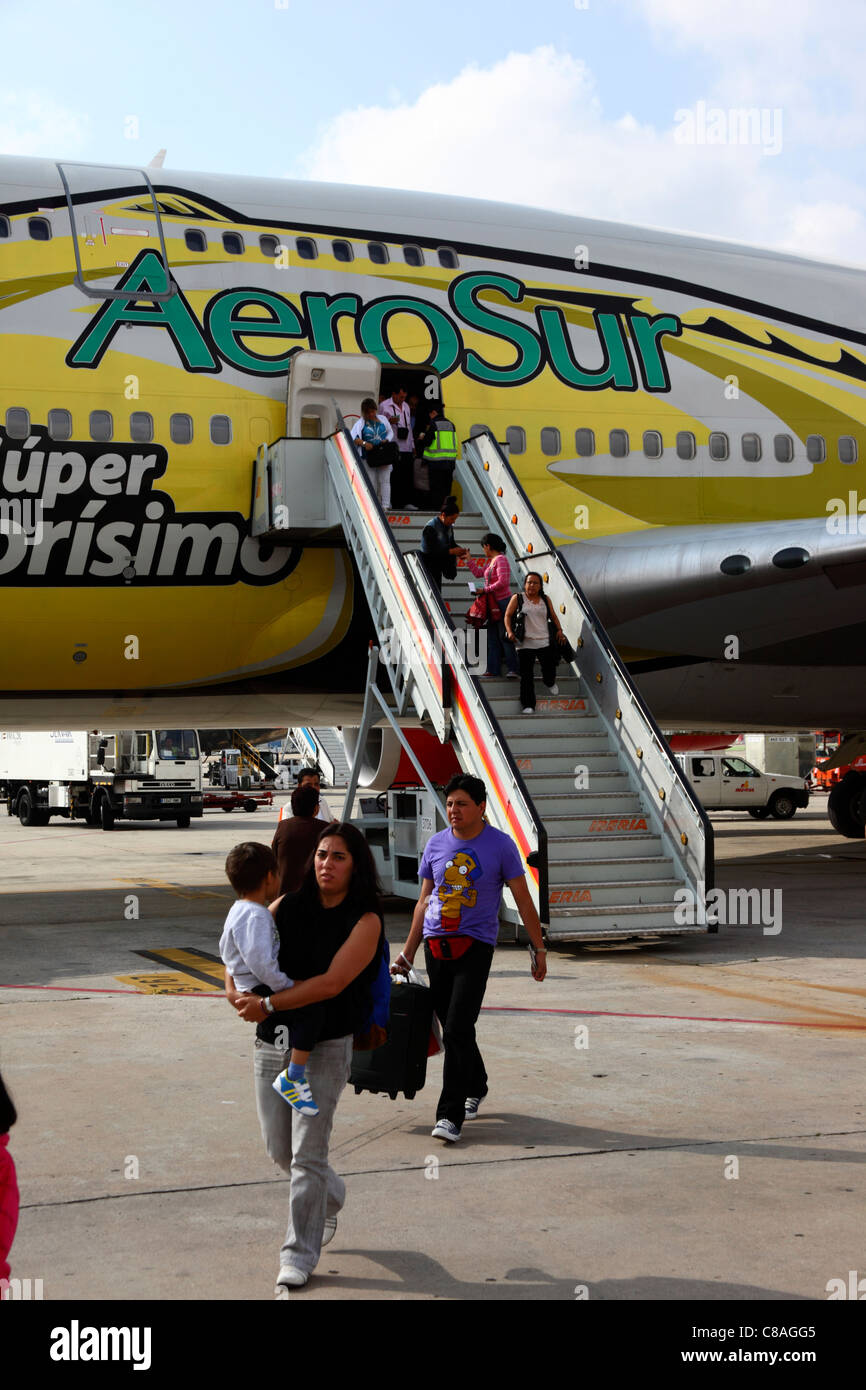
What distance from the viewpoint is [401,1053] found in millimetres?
6207

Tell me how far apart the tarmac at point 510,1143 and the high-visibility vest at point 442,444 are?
6.46 m

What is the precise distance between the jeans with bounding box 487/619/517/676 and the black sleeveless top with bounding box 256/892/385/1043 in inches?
374

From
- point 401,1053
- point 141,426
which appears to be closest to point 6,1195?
point 401,1053

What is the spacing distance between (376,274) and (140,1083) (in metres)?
10.9

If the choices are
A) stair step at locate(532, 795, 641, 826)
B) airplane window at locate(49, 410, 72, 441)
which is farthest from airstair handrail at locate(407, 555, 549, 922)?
airplane window at locate(49, 410, 72, 441)

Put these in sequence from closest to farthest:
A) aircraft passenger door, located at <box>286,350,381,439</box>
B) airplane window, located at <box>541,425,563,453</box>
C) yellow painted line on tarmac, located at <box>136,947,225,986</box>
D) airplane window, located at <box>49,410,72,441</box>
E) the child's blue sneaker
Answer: the child's blue sneaker → yellow painted line on tarmac, located at <box>136,947,225,986</box> → airplane window, located at <box>49,410,72,441</box> → aircraft passenger door, located at <box>286,350,381,439</box> → airplane window, located at <box>541,425,563,453</box>

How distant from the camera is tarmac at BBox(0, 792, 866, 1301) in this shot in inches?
194

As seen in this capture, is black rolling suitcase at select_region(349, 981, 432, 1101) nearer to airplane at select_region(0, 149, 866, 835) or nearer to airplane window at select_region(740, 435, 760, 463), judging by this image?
airplane at select_region(0, 149, 866, 835)

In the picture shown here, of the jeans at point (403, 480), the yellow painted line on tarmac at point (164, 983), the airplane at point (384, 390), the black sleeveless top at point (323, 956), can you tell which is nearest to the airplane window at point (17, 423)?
the airplane at point (384, 390)

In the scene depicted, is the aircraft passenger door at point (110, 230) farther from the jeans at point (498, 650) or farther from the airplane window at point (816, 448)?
the airplane window at point (816, 448)

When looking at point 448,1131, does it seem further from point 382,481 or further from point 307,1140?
point 382,481

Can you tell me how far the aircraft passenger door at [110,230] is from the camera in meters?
14.7

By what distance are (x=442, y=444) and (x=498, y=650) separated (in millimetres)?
2935

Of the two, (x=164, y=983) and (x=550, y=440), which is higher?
(x=550, y=440)
